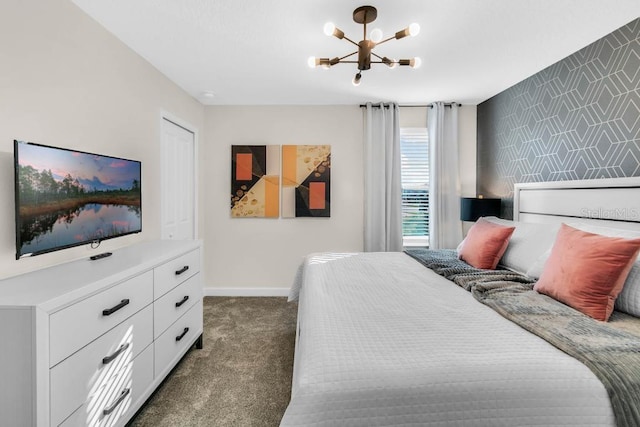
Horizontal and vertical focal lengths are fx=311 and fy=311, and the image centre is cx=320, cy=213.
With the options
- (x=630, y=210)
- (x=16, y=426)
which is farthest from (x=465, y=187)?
(x=16, y=426)

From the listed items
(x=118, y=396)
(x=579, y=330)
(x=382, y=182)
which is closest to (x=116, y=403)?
(x=118, y=396)

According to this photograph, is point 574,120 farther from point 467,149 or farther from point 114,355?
point 114,355

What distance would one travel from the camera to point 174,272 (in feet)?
6.88

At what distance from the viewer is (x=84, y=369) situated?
1.29m

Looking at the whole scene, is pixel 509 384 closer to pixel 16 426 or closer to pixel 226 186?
pixel 16 426

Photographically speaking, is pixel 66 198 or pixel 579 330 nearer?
pixel 579 330

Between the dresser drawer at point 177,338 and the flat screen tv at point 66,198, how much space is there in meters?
0.73

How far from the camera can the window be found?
157 inches

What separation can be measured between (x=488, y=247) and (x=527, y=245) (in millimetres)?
260

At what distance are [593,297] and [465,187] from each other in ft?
8.45

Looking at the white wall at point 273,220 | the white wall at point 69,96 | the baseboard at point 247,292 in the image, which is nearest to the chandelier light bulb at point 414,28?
the white wall at point 69,96

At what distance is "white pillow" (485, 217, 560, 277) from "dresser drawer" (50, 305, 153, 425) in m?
2.52

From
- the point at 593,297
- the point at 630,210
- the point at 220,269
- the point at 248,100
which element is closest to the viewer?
the point at 593,297

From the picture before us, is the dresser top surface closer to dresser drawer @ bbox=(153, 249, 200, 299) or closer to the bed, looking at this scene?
dresser drawer @ bbox=(153, 249, 200, 299)
